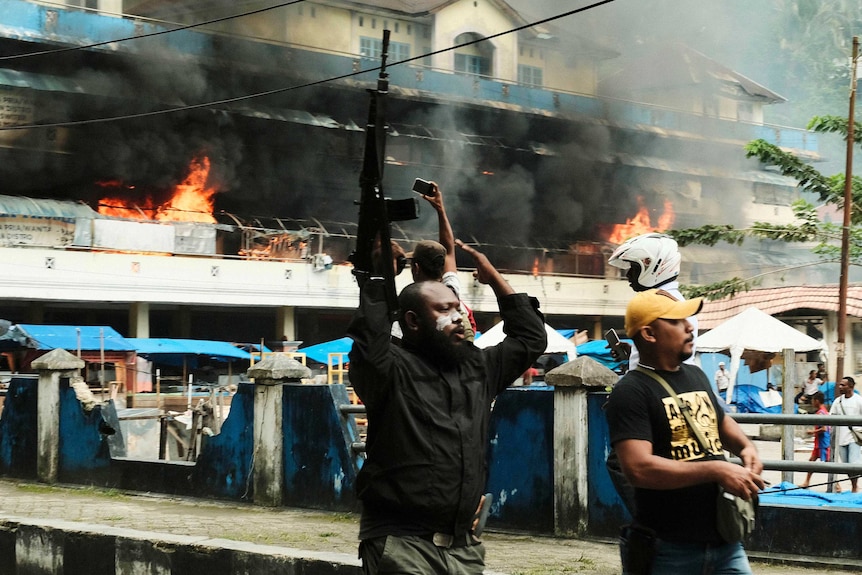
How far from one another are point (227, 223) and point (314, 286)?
5.17m

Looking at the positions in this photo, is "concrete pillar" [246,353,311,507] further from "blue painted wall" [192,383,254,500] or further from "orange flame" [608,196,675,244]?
"orange flame" [608,196,675,244]

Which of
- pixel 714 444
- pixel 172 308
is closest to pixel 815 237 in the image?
pixel 714 444

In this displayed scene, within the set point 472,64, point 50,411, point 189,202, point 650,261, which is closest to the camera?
point 650,261

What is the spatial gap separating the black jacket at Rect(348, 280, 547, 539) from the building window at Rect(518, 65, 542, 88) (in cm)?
4330

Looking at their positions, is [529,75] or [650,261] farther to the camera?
[529,75]

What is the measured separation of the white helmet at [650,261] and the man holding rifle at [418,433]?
1.16 metres

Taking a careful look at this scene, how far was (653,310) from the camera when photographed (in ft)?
11.1

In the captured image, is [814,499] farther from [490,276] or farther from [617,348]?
[490,276]

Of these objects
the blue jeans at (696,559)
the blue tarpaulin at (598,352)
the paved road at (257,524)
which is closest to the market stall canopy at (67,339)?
the blue tarpaulin at (598,352)

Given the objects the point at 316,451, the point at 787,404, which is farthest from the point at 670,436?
the point at 787,404

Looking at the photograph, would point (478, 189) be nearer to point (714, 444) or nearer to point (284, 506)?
point (284, 506)

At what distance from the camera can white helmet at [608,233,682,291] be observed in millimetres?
4391

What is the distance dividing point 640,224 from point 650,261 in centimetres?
4374

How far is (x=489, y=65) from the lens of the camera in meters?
45.8
